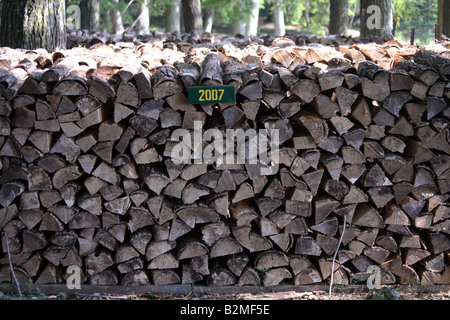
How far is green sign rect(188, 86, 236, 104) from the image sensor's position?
358 cm

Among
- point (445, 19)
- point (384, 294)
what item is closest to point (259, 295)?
point (384, 294)

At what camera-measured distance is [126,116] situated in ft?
12.1

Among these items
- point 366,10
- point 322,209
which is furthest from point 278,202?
point 366,10

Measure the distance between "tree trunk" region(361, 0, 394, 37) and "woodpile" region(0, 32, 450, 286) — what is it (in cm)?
462

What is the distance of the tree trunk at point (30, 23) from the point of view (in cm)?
531

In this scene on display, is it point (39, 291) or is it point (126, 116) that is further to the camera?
point (39, 291)

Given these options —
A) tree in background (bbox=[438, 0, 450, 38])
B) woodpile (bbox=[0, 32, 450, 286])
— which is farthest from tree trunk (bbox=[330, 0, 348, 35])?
woodpile (bbox=[0, 32, 450, 286])

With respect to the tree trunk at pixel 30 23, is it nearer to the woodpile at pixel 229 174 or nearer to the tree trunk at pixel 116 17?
the woodpile at pixel 229 174

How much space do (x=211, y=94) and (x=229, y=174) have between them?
0.66 metres

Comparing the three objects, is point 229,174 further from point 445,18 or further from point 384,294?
point 445,18

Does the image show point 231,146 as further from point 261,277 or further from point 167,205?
point 261,277

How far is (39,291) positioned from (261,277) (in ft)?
6.16

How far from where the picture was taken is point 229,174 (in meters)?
3.79

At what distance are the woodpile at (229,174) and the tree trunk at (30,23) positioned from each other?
144 centimetres
